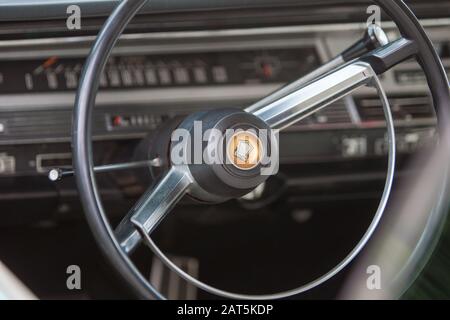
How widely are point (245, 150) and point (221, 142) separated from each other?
4 centimetres

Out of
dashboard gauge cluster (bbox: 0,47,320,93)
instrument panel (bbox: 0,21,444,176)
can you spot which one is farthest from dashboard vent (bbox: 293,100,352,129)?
dashboard gauge cluster (bbox: 0,47,320,93)

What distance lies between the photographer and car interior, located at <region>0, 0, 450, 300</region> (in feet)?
4.65

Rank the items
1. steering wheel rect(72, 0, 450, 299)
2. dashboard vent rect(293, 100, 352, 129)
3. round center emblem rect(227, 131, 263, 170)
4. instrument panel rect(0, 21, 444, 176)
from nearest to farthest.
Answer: steering wheel rect(72, 0, 450, 299), round center emblem rect(227, 131, 263, 170), instrument panel rect(0, 21, 444, 176), dashboard vent rect(293, 100, 352, 129)

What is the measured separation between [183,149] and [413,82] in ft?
3.23

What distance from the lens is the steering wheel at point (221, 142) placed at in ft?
4.15

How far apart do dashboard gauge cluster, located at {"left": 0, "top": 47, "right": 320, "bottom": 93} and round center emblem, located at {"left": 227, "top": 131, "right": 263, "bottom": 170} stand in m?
0.71

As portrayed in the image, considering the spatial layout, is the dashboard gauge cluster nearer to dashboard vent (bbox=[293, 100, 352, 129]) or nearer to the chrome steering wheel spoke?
dashboard vent (bbox=[293, 100, 352, 129])

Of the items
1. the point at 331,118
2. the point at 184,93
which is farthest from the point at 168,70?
the point at 331,118

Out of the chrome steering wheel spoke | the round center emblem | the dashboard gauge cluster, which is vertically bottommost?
the round center emblem

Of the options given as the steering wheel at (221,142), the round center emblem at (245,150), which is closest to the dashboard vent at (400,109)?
the steering wheel at (221,142)

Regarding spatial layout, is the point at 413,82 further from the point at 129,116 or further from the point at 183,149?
the point at 183,149

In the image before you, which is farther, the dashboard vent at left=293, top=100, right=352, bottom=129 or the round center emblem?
the dashboard vent at left=293, top=100, right=352, bottom=129

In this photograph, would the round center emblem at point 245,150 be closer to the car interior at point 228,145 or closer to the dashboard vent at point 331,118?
the car interior at point 228,145
